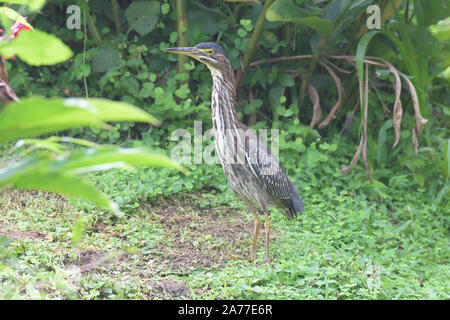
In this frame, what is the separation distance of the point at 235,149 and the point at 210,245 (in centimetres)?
79

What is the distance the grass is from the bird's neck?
3.09ft

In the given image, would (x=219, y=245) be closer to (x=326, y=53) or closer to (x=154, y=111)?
(x=154, y=111)

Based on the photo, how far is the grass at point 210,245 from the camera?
3496mm

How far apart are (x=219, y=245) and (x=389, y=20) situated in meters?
3.24

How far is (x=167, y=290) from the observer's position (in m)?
3.56

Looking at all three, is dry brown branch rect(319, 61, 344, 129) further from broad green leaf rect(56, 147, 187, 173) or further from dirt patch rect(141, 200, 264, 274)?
broad green leaf rect(56, 147, 187, 173)

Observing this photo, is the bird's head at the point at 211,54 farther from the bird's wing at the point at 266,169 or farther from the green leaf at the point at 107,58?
the green leaf at the point at 107,58

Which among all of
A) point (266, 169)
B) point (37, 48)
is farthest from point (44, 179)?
point (266, 169)

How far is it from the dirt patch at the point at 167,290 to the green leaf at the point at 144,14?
307 centimetres

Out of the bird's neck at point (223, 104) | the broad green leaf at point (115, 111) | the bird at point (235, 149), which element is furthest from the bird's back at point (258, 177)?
the broad green leaf at point (115, 111)

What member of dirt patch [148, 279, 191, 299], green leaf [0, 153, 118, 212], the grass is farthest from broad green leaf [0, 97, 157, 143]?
dirt patch [148, 279, 191, 299]

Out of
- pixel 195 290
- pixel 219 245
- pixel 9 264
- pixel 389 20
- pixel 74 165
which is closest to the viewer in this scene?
pixel 74 165

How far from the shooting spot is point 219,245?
14.4ft
